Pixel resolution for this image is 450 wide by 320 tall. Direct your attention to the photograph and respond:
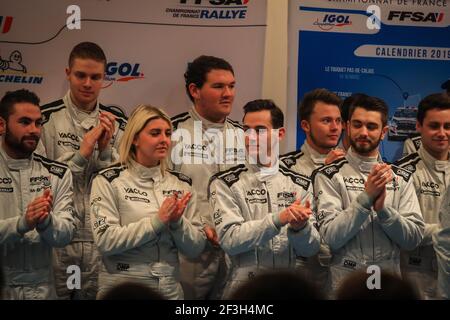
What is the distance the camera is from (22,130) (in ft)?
10.9

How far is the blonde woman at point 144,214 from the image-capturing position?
3139 mm

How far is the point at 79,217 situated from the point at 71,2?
105cm

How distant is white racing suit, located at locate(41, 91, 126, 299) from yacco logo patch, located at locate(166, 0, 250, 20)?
2.21ft

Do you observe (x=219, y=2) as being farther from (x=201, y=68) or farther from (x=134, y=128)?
(x=134, y=128)

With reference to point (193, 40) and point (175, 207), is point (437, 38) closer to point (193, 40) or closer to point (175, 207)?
point (193, 40)

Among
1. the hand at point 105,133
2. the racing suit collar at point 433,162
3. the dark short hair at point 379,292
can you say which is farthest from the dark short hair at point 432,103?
the hand at point 105,133

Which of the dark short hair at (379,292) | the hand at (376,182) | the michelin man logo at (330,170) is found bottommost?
the dark short hair at (379,292)

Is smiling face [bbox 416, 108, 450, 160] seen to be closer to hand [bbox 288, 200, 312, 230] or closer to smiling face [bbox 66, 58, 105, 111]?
hand [bbox 288, 200, 312, 230]

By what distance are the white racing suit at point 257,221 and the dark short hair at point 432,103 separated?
717 millimetres

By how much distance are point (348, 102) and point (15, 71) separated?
64.0 inches

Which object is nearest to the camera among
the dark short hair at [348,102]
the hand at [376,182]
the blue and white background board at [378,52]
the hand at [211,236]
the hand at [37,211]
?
the hand at [37,211]

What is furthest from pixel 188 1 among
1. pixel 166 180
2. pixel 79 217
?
pixel 79 217

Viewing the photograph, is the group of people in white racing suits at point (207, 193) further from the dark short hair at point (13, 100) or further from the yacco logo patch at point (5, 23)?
the yacco logo patch at point (5, 23)

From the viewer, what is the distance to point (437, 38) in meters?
3.75
